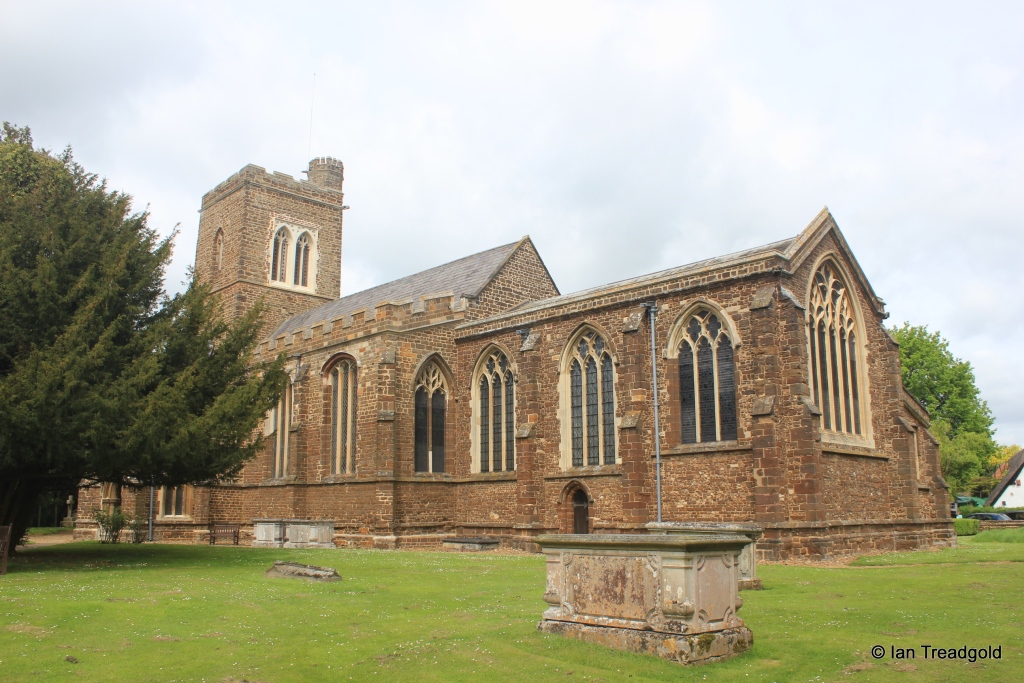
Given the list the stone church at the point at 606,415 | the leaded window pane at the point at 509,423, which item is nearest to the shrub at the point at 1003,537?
the stone church at the point at 606,415

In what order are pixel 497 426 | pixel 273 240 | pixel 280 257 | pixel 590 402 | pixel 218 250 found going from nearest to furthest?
pixel 590 402 → pixel 497 426 → pixel 273 240 → pixel 280 257 → pixel 218 250

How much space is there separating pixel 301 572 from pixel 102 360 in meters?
6.28

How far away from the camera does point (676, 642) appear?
8258 mm

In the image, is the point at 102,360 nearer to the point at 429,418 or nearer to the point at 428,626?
the point at 428,626

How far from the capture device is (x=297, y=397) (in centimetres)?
3050

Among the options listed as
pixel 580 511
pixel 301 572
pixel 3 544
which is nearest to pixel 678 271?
pixel 580 511

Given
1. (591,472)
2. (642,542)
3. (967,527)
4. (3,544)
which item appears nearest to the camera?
(642,542)

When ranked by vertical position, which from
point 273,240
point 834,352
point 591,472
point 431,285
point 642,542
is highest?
point 273,240

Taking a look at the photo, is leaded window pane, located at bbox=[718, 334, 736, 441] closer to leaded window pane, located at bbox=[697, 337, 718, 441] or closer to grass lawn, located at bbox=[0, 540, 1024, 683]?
leaded window pane, located at bbox=[697, 337, 718, 441]

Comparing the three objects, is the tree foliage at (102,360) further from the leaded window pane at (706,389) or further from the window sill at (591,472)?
the leaded window pane at (706,389)

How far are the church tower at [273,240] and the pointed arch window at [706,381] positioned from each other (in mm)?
24379

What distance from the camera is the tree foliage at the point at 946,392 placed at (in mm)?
50000

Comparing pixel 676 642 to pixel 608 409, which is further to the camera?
pixel 608 409

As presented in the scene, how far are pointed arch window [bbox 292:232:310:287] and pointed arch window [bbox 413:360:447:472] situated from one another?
56.9 feet
